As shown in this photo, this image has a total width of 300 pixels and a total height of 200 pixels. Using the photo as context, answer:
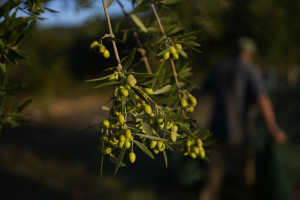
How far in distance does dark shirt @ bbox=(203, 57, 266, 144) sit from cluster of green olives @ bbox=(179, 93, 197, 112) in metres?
1.96

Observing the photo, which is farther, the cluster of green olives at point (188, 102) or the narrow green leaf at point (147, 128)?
the cluster of green olives at point (188, 102)

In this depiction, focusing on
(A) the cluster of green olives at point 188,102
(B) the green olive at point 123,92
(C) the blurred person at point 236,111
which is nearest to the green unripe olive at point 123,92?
(B) the green olive at point 123,92

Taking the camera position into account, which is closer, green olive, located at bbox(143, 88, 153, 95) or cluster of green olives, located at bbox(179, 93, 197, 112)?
green olive, located at bbox(143, 88, 153, 95)

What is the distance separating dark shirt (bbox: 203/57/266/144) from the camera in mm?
2447

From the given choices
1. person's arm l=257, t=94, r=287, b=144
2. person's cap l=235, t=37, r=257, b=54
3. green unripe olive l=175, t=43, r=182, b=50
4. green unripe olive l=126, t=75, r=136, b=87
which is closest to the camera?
green unripe olive l=126, t=75, r=136, b=87

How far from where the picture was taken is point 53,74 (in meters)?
9.71

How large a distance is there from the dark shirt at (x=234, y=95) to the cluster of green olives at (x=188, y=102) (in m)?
1.96

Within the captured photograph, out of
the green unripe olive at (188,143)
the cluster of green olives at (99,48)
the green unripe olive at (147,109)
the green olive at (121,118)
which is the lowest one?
the green unripe olive at (188,143)

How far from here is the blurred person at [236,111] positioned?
8.04 ft

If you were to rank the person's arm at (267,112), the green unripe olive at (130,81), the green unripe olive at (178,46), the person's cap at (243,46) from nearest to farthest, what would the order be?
the green unripe olive at (130,81), the green unripe olive at (178,46), the person's arm at (267,112), the person's cap at (243,46)

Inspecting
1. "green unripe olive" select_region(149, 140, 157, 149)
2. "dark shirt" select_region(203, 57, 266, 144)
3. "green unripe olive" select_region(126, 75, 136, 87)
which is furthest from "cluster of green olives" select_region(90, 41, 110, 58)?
"dark shirt" select_region(203, 57, 266, 144)

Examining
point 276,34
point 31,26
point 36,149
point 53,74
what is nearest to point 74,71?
point 53,74

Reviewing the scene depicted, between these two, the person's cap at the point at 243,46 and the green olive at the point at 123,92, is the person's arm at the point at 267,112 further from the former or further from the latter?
the green olive at the point at 123,92

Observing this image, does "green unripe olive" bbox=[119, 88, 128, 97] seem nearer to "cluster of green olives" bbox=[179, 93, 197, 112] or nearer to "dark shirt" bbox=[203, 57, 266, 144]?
"cluster of green olives" bbox=[179, 93, 197, 112]
